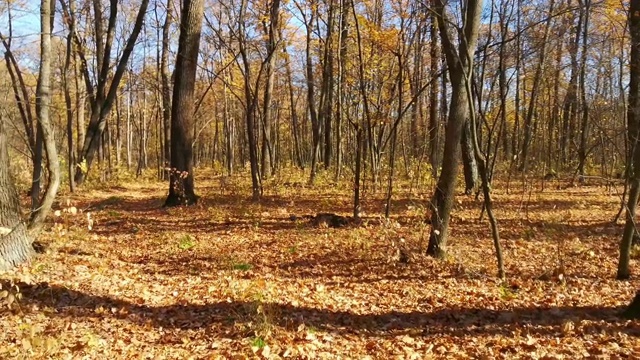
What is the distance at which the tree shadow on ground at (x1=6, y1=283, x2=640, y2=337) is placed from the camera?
5027 mm

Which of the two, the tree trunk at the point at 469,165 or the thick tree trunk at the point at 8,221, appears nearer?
the thick tree trunk at the point at 8,221

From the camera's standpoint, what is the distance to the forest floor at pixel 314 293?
15.1 feet

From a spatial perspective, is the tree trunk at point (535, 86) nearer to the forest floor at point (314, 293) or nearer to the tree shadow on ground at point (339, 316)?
the forest floor at point (314, 293)

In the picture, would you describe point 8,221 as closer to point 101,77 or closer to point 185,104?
point 185,104

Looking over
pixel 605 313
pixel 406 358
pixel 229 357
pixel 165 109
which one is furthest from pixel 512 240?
pixel 165 109

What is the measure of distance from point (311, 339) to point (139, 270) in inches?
144

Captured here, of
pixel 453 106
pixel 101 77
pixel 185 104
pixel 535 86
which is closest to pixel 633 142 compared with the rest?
pixel 453 106

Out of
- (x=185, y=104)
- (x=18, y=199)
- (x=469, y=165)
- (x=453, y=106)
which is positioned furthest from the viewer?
(x=469, y=165)

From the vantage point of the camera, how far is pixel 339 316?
17.9 ft

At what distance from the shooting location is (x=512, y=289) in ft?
20.7

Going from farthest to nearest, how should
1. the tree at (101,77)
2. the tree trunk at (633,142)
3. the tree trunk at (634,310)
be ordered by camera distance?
the tree at (101,77) < the tree trunk at (633,142) < the tree trunk at (634,310)

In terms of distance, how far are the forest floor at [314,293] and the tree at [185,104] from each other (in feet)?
5.84

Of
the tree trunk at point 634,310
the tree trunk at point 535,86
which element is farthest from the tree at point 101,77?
the tree trunk at point 634,310

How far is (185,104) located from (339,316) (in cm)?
890
